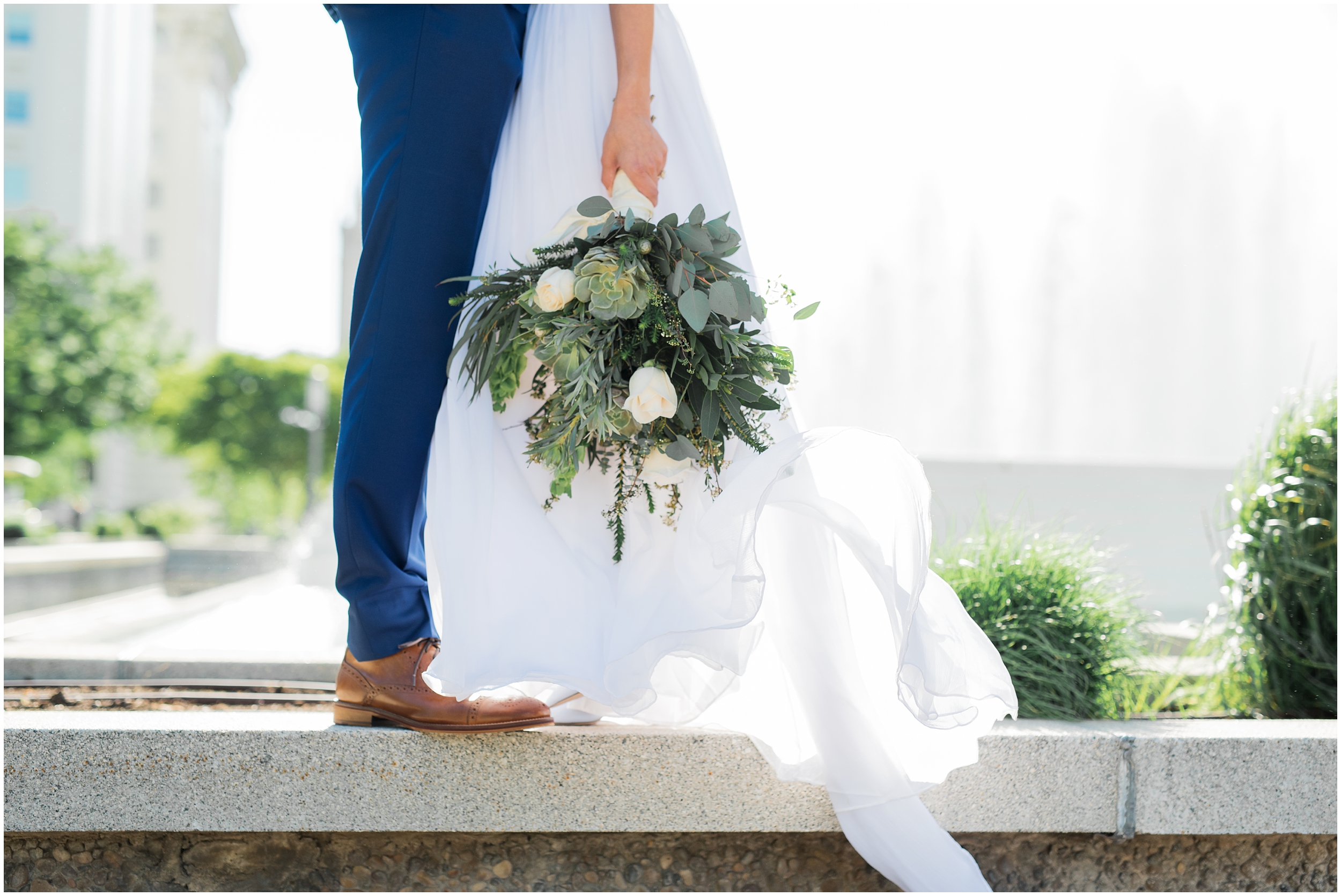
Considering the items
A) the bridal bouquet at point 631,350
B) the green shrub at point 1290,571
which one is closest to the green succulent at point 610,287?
the bridal bouquet at point 631,350

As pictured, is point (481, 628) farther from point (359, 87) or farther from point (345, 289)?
point (345, 289)

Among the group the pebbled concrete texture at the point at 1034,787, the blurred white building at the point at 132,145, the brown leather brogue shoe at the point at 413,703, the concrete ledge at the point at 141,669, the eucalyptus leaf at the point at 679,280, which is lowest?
the concrete ledge at the point at 141,669

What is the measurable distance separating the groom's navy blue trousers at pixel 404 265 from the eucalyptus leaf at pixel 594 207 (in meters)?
0.25

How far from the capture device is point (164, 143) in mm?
41656

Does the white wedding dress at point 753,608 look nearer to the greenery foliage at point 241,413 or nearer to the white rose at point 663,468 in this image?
the white rose at point 663,468

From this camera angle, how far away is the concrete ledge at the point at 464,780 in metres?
1.43

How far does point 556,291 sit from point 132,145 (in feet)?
136

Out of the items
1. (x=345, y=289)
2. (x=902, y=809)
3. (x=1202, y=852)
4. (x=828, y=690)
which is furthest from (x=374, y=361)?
(x=345, y=289)

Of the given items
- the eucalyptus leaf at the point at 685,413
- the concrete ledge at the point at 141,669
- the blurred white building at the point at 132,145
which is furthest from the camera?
the blurred white building at the point at 132,145

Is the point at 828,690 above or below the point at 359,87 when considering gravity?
below

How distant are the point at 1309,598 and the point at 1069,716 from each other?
28.5 inches

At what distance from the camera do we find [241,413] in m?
30.0

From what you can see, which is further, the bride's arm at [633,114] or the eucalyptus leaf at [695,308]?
the bride's arm at [633,114]

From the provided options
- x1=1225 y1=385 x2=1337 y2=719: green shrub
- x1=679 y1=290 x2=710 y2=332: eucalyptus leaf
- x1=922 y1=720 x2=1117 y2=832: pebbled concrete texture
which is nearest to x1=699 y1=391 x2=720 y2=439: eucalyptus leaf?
x1=679 y1=290 x2=710 y2=332: eucalyptus leaf
